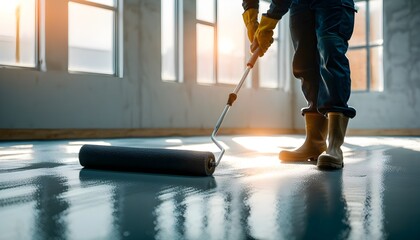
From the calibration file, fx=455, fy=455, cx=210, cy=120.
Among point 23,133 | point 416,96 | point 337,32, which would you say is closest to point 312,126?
point 337,32

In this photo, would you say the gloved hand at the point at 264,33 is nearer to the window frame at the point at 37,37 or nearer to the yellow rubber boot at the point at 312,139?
the yellow rubber boot at the point at 312,139

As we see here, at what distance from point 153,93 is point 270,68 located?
3259 millimetres

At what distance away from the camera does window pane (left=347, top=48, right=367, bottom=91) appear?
8578mm

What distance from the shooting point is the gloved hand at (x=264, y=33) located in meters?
2.13

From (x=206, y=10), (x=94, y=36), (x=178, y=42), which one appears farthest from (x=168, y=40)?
(x=94, y=36)

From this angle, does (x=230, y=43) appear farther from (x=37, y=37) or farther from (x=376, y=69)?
(x=37, y=37)

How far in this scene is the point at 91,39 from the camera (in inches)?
231

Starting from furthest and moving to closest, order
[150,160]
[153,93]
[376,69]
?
[376,69], [153,93], [150,160]

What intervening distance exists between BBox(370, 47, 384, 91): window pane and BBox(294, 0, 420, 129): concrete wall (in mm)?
153

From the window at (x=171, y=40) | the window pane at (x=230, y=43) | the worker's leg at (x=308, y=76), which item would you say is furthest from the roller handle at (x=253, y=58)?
the window pane at (x=230, y=43)

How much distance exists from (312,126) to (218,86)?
539 centimetres

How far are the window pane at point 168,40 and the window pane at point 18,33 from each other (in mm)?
2050

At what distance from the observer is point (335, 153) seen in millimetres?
2025

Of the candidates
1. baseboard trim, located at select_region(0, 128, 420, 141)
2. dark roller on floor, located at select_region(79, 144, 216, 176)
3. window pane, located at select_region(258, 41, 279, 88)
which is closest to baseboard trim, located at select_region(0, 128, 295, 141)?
baseboard trim, located at select_region(0, 128, 420, 141)
